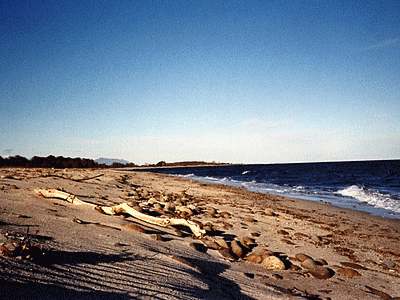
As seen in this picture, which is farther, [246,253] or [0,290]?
[246,253]

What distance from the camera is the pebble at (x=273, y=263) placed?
3864 mm

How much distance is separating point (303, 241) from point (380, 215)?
6.58m

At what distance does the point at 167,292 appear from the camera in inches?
83.4

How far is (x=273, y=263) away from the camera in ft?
12.8

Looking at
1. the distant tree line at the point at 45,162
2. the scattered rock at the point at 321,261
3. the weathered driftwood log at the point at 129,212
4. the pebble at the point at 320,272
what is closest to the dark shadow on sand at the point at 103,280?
the pebble at the point at 320,272

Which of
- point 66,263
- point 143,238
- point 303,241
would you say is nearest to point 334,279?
point 303,241

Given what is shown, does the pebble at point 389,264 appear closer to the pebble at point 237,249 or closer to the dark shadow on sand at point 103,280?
the pebble at point 237,249

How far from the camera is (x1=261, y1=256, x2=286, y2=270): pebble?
12.7ft

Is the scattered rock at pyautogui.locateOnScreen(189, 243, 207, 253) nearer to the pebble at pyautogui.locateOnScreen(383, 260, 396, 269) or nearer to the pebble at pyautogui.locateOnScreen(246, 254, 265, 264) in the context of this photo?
the pebble at pyautogui.locateOnScreen(246, 254, 265, 264)

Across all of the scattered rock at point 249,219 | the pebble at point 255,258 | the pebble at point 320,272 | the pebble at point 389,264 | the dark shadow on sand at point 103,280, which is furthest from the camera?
the scattered rock at point 249,219

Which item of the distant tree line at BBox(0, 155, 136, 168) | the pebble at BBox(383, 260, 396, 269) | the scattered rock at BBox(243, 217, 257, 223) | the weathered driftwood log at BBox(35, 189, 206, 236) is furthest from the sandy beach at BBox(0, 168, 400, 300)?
the distant tree line at BBox(0, 155, 136, 168)

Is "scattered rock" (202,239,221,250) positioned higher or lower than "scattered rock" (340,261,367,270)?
higher

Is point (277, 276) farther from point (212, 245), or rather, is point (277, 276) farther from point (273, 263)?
point (212, 245)

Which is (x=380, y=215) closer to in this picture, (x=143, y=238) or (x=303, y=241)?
(x=303, y=241)
